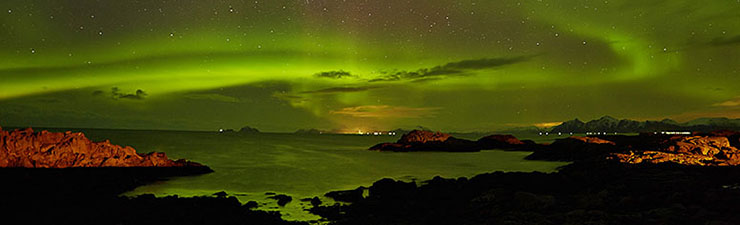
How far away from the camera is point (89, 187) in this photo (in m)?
21.5

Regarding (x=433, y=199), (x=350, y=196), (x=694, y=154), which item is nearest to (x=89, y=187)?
(x=350, y=196)

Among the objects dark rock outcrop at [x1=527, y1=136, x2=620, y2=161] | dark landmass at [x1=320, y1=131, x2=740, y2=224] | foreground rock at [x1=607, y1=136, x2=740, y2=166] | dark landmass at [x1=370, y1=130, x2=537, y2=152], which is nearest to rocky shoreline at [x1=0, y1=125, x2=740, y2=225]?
dark landmass at [x1=320, y1=131, x2=740, y2=224]

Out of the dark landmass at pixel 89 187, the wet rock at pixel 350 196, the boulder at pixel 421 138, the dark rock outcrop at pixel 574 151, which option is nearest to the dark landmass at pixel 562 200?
the wet rock at pixel 350 196

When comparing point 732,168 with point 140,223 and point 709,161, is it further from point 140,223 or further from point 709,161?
point 140,223

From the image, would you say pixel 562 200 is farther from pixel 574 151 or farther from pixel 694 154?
pixel 574 151

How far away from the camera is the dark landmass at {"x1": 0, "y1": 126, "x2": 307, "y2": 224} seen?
1394cm

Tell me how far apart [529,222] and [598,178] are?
11061 millimetres

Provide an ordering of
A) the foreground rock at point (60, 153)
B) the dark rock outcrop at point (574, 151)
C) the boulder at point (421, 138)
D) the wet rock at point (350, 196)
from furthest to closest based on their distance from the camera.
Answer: the boulder at point (421, 138) → the dark rock outcrop at point (574, 151) → the foreground rock at point (60, 153) → the wet rock at point (350, 196)

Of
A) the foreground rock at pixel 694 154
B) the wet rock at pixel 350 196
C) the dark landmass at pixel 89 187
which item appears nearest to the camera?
the dark landmass at pixel 89 187

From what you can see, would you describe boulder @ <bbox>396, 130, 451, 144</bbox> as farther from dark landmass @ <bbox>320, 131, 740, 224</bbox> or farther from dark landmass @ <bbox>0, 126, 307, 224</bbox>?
dark landmass @ <bbox>320, 131, 740, 224</bbox>

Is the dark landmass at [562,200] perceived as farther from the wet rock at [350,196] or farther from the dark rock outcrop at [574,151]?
the dark rock outcrop at [574,151]

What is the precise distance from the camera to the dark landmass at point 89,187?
13.9m

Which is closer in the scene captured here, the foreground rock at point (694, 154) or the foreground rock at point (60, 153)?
the foreground rock at point (60, 153)

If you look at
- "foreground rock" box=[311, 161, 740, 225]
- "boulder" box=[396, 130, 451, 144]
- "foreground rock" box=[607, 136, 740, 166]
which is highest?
"boulder" box=[396, 130, 451, 144]
